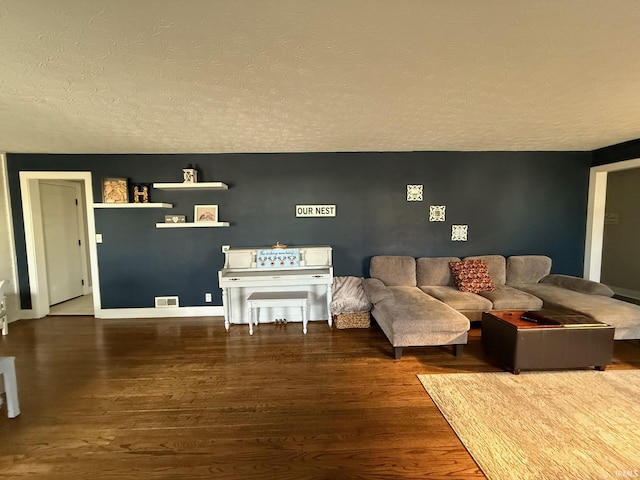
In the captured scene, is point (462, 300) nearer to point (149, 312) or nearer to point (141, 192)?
point (149, 312)

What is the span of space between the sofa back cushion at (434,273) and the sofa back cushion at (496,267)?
411 mm

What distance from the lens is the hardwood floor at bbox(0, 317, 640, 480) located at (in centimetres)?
164

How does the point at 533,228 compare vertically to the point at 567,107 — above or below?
below

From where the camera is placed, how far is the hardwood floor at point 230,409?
5.37 feet

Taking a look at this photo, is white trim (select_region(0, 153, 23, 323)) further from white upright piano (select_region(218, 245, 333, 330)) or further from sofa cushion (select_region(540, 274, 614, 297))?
sofa cushion (select_region(540, 274, 614, 297))

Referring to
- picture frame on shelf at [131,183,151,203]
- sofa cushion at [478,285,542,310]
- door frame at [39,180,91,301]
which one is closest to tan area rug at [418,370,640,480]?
sofa cushion at [478,285,542,310]

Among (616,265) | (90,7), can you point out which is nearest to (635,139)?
(616,265)

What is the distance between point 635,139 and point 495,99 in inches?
112

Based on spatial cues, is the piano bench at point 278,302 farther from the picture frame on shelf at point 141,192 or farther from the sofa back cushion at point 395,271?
the picture frame on shelf at point 141,192

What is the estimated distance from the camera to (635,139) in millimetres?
3549

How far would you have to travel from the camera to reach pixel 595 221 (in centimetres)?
416

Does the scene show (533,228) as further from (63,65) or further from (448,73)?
(63,65)

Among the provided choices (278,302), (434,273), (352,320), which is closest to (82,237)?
(278,302)

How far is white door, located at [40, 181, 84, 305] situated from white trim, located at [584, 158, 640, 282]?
8.23 m
